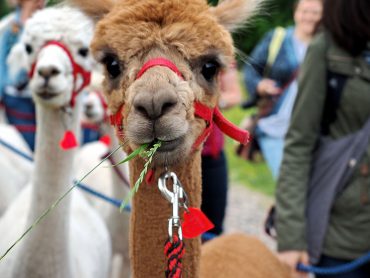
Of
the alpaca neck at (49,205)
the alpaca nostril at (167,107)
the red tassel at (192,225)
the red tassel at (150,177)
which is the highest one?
the alpaca nostril at (167,107)

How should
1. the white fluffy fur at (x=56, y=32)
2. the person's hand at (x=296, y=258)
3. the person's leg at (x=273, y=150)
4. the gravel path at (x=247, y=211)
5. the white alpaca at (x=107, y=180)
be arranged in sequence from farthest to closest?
the gravel path at (x=247, y=211) → the person's leg at (x=273, y=150) → the white alpaca at (x=107, y=180) → the white fluffy fur at (x=56, y=32) → the person's hand at (x=296, y=258)

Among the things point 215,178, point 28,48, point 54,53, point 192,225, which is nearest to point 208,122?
point 192,225

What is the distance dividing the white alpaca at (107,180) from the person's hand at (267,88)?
1308mm

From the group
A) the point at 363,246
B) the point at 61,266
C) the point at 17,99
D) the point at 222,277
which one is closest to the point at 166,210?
the point at 222,277

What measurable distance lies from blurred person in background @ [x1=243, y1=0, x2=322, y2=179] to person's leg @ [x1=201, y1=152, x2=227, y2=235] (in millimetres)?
782

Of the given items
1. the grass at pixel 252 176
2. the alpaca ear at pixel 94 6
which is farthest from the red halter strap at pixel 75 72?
the grass at pixel 252 176

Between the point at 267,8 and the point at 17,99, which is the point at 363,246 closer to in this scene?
the point at 267,8

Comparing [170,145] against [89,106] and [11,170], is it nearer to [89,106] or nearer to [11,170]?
[89,106]

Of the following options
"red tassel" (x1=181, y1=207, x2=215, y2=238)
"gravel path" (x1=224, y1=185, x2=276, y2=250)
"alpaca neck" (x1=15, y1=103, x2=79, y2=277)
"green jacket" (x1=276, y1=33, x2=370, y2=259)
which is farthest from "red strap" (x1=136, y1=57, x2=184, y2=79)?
"gravel path" (x1=224, y1=185, x2=276, y2=250)

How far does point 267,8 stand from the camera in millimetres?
2855

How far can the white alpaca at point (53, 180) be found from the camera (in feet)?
9.45

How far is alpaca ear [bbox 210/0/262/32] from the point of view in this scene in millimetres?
2518

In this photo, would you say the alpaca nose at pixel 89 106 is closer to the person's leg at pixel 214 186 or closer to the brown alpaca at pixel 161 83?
the person's leg at pixel 214 186

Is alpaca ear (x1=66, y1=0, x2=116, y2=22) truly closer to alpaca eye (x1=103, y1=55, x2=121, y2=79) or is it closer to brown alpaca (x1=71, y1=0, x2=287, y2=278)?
brown alpaca (x1=71, y1=0, x2=287, y2=278)
